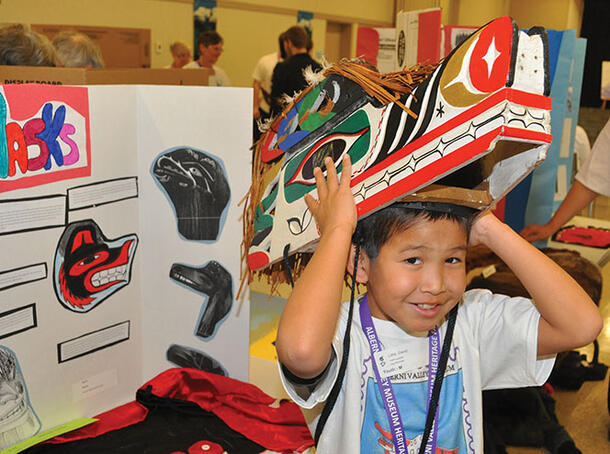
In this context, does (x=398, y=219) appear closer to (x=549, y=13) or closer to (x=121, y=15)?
(x=121, y=15)

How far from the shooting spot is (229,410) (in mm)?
1841

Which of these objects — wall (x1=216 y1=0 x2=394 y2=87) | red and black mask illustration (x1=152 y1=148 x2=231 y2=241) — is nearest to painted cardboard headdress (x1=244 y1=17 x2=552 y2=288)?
red and black mask illustration (x1=152 y1=148 x2=231 y2=241)

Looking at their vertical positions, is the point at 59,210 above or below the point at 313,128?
below

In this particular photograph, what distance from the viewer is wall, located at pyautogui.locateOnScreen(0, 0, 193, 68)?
560 cm

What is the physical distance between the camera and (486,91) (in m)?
0.82

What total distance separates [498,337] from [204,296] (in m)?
0.94

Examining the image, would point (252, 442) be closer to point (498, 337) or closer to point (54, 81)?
point (498, 337)

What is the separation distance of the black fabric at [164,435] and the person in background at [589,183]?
56.8 inches

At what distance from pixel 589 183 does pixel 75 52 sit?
2.20 m

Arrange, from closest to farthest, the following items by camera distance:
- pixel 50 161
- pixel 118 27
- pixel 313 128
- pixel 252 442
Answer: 1. pixel 313 128
2. pixel 50 161
3. pixel 252 442
4. pixel 118 27

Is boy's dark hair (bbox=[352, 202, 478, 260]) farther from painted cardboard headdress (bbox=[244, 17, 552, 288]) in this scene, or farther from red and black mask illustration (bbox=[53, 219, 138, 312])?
red and black mask illustration (bbox=[53, 219, 138, 312])

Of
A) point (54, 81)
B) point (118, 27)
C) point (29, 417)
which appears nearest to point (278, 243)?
point (29, 417)

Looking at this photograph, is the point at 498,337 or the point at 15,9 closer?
the point at 498,337

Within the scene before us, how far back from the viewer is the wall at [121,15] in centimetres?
560
